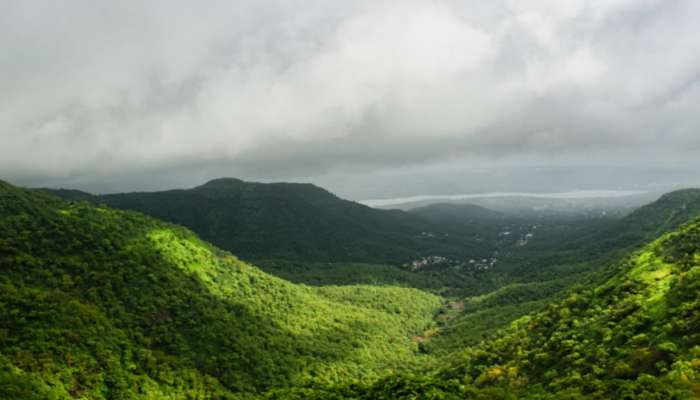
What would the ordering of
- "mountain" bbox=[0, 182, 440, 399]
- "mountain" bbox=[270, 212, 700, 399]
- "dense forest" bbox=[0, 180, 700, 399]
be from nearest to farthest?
1. "mountain" bbox=[270, 212, 700, 399]
2. "dense forest" bbox=[0, 180, 700, 399]
3. "mountain" bbox=[0, 182, 440, 399]

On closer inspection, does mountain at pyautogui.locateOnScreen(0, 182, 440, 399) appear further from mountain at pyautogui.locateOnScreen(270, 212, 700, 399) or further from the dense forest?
mountain at pyautogui.locateOnScreen(270, 212, 700, 399)

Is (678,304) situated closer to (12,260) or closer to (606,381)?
(606,381)

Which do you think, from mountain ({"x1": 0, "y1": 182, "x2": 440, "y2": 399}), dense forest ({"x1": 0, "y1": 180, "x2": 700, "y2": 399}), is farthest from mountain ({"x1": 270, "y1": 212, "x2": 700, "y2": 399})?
mountain ({"x1": 0, "y1": 182, "x2": 440, "y2": 399})

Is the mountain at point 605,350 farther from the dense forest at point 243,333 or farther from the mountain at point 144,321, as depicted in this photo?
the mountain at point 144,321

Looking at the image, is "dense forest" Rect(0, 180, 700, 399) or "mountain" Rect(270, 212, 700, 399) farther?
"dense forest" Rect(0, 180, 700, 399)

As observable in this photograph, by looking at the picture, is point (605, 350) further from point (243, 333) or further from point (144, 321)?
point (144, 321)

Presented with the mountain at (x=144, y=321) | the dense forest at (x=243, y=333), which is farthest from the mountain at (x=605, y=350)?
the mountain at (x=144, y=321)
